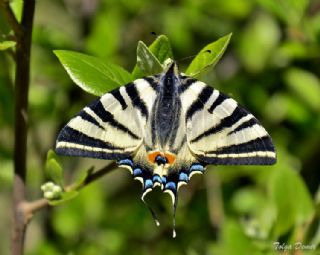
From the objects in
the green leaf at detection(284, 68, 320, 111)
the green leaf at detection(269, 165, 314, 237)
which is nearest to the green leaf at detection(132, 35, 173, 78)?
the green leaf at detection(269, 165, 314, 237)

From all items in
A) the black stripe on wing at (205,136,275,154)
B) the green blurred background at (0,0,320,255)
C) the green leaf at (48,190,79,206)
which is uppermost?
the black stripe on wing at (205,136,275,154)

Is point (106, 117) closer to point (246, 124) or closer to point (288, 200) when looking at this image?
point (246, 124)

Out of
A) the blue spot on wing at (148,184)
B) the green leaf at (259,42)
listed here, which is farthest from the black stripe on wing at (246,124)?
the green leaf at (259,42)

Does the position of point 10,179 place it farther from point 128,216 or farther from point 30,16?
point 30,16

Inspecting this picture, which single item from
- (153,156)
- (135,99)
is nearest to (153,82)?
(135,99)

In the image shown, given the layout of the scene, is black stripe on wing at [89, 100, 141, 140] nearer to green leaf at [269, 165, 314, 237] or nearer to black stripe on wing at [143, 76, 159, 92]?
black stripe on wing at [143, 76, 159, 92]

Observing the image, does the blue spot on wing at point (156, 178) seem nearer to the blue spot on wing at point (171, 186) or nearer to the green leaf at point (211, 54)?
the blue spot on wing at point (171, 186)

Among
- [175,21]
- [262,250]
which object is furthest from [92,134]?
[175,21]

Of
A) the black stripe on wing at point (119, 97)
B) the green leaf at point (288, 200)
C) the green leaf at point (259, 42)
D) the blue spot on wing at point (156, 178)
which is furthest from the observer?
the green leaf at point (259, 42)
